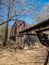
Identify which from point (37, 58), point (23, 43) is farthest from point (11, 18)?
point (37, 58)

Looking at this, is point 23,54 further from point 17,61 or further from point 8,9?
point 8,9

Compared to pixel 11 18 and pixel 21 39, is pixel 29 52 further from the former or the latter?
pixel 11 18

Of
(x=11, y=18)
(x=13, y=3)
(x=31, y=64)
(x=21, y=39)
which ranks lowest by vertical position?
(x=31, y=64)

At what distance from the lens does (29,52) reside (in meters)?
13.9

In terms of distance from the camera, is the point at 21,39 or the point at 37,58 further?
the point at 21,39

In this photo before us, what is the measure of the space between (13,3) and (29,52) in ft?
36.5

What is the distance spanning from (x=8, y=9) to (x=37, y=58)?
1355cm

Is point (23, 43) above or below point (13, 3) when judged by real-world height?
below

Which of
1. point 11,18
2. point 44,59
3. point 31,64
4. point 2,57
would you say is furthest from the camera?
point 11,18

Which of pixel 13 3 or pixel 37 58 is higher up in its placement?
pixel 13 3

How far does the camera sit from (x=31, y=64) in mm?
11867

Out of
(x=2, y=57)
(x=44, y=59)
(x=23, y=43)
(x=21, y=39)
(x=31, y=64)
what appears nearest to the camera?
(x=31, y=64)

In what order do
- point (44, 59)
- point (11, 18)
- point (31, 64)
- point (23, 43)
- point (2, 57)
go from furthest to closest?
1. point (11, 18)
2. point (23, 43)
3. point (2, 57)
4. point (44, 59)
5. point (31, 64)

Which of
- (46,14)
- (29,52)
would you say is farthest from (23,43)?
(46,14)
